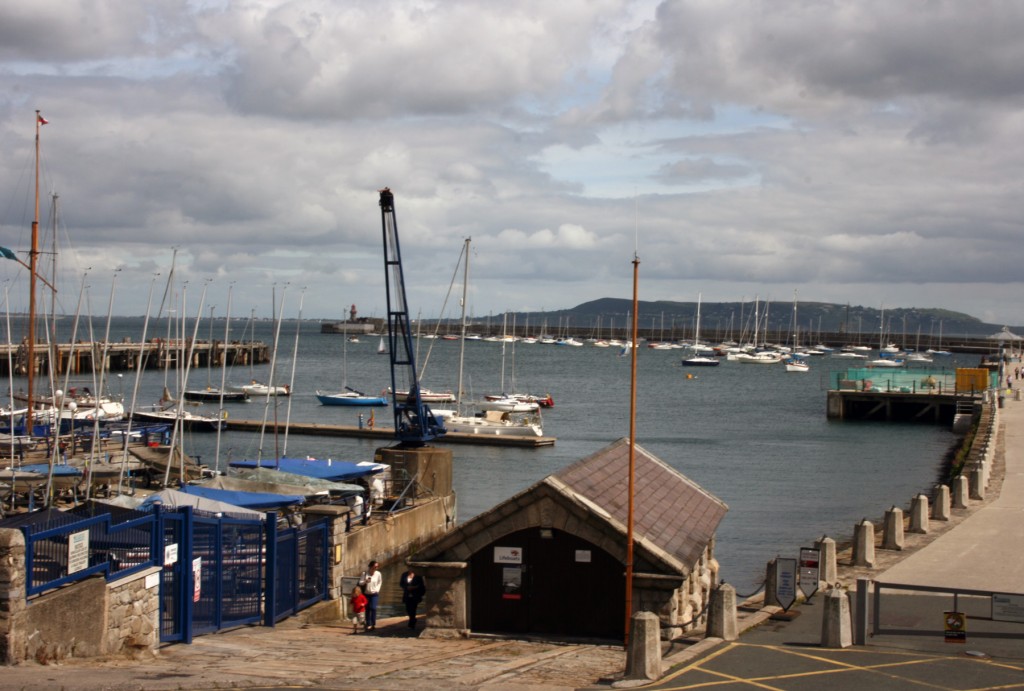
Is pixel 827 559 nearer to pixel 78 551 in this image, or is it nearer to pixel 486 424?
pixel 78 551

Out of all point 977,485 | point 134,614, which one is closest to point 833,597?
point 134,614

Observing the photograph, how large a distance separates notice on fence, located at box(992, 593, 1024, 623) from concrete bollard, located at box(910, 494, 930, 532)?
13.7 meters

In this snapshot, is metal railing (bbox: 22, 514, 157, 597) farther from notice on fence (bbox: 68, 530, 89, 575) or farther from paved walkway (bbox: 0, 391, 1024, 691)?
paved walkway (bbox: 0, 391, 1024, 691)

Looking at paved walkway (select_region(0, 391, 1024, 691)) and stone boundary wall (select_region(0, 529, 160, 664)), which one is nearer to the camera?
stone boundary wall (select_region(0, 529, 160, 664))

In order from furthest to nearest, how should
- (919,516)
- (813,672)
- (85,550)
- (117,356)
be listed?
(117,356) → (919,516) → (85,550) → (813,672)

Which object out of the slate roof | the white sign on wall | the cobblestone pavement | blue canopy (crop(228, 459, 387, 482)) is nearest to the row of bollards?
Answer: the cobblestone pavement

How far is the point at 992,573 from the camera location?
2441 centimetres

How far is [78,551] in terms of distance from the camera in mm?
15477

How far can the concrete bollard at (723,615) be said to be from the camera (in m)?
17.6

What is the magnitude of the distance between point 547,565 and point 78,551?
7.57 m

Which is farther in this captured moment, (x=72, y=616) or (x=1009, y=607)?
(x=1009, y=607)

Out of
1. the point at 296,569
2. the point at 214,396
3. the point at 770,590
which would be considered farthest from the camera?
the point at 214,396

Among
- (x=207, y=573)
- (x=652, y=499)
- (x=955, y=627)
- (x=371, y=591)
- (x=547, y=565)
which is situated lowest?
(x=371, y=591)

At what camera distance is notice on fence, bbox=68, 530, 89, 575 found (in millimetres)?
15328
